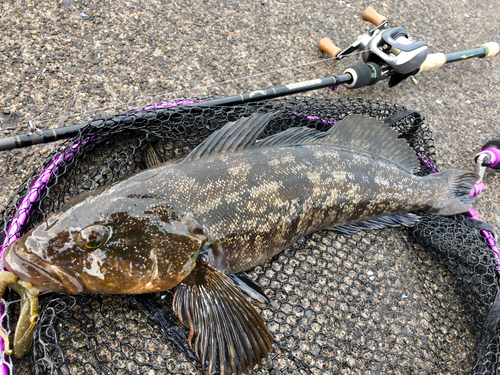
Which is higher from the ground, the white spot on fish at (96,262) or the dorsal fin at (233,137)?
the dorsal fin at (233,137)

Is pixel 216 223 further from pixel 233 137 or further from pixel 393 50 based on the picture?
pixel 393 50

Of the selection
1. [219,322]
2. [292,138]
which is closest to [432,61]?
[292,138]

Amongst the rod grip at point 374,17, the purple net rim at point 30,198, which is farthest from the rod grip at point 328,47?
the purple net rim at point 30,198

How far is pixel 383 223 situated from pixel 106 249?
2036 mm

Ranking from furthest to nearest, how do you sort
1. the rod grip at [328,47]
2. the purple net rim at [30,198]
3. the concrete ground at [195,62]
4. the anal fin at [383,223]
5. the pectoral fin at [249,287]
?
the rod grip at [328,47]
the concrete ground at [195,62]
the anal fin at [383,223]
the pectoral fin at [249,287]
the purple net rim at [30,198]

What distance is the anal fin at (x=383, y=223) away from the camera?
261 cm

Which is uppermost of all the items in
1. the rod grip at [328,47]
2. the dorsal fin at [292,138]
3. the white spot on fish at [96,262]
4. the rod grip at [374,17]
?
the rod grip at [374,17]

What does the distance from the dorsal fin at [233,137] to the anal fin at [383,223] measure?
1018 millimetres

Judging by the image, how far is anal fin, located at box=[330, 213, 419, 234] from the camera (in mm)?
2607

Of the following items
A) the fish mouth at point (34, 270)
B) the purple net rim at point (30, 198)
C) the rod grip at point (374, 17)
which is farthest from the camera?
the rod grip at point (374, 17)

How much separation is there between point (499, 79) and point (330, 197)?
4.09m

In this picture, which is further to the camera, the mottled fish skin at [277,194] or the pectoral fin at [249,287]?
the pectoral fin at [249,287]

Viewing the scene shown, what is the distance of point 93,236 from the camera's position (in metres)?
1.68

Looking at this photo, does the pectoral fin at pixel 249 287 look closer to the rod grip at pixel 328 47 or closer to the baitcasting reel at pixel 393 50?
the baitcasting reel at pixel 393 50
